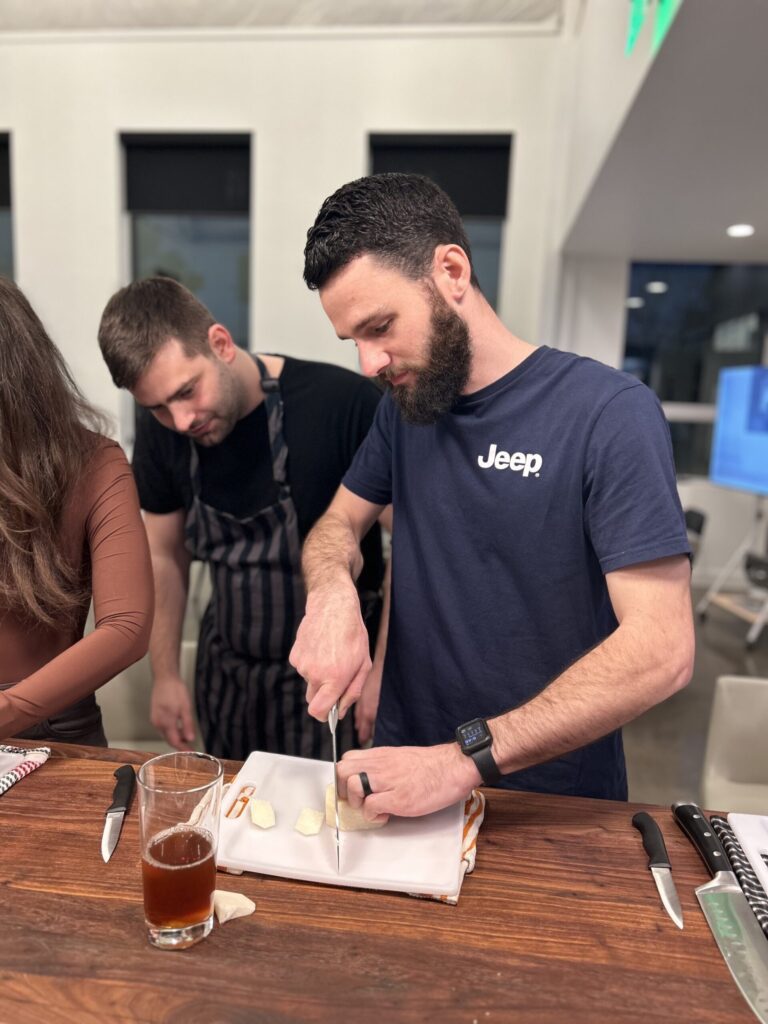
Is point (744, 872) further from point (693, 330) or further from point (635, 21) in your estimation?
point (693, 330)

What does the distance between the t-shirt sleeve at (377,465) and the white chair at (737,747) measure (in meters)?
0.99

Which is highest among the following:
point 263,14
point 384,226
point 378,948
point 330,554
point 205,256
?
point 263,14

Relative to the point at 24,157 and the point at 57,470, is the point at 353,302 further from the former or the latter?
the point at 24,157

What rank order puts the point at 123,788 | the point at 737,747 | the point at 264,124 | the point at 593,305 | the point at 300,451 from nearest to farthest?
the point at 123,788 < the point at 300,451 < the point at 737,747 < the point at 264,124 < the point at 593,305

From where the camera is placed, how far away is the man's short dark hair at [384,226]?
1032 mm

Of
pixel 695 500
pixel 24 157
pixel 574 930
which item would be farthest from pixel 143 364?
pixel 695 500

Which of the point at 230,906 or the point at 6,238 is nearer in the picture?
the point at 230,906

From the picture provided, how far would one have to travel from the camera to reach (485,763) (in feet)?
2.83

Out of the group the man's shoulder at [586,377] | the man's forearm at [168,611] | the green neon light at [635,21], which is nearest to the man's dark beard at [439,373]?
the man's shoulder at [586,377]

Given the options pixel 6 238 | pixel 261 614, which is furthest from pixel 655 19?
pixel 6 238

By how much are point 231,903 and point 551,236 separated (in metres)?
4.66

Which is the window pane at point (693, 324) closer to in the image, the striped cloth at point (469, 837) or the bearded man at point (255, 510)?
the bearded man at point (255, 510)

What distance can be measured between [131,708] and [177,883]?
4.38 feet

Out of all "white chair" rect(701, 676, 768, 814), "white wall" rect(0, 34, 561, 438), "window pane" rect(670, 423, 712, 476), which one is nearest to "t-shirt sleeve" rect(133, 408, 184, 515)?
"white chair" rect(701, 676, 768, 814)
